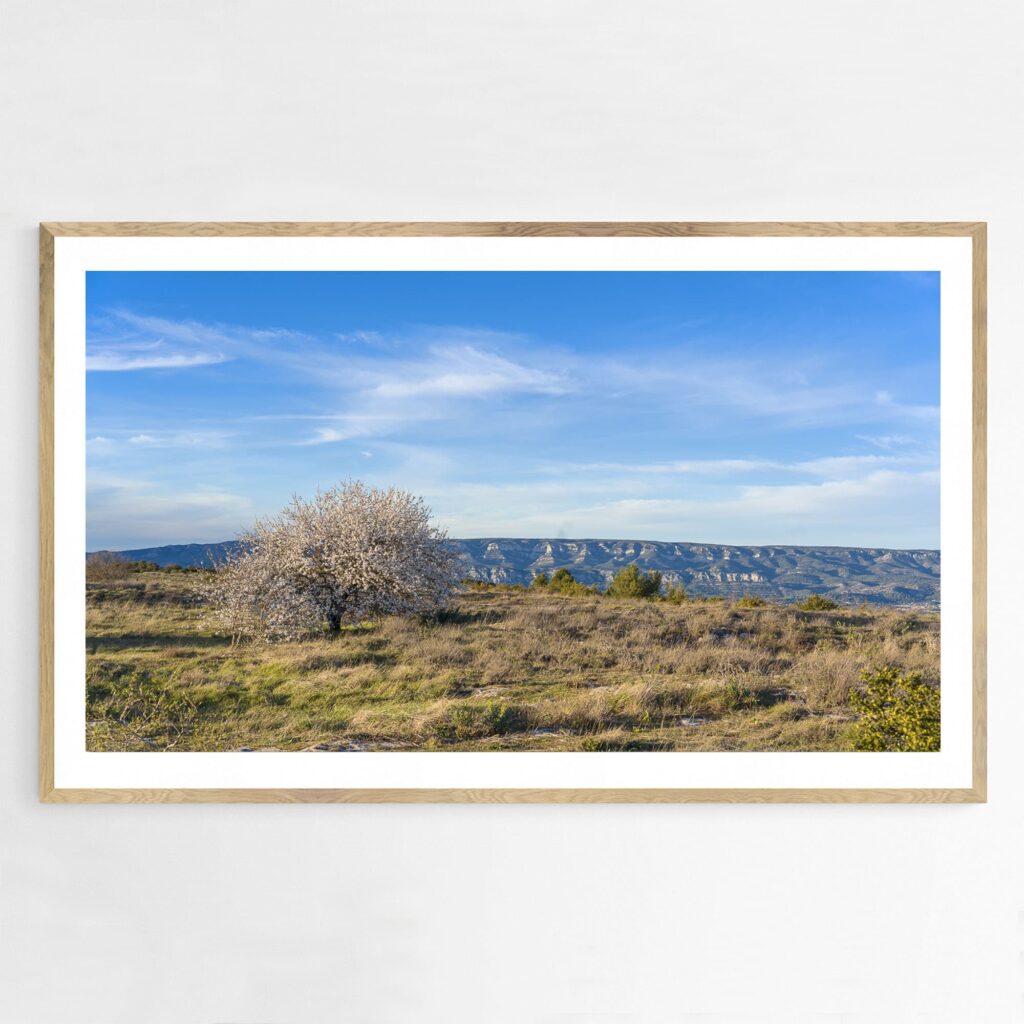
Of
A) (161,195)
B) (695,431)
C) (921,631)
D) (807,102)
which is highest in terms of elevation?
(807,102)

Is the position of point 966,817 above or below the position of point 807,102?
below

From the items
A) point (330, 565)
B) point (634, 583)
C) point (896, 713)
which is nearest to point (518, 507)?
point (634, 583)

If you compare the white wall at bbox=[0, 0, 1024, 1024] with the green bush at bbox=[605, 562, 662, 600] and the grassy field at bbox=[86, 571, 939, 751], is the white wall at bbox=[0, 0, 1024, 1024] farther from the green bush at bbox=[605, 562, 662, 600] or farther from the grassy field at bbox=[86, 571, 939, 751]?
the green bush at bbox=[605, 562, 662, 600]

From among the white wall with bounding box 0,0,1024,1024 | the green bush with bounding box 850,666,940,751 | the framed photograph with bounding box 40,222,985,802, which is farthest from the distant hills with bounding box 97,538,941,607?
the white wall with bounding box 0,0,1024,1024

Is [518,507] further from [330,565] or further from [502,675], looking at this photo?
[330,565]

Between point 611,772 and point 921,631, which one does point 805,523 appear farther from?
point 611,772

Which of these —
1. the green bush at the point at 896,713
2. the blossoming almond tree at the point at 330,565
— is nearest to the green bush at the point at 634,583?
the blossoming almond tree at the point at 330,565

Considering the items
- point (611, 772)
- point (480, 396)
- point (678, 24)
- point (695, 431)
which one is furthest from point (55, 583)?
point (678, 24)

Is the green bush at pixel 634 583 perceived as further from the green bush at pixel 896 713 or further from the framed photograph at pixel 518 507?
the green bush at pixel 896 713
